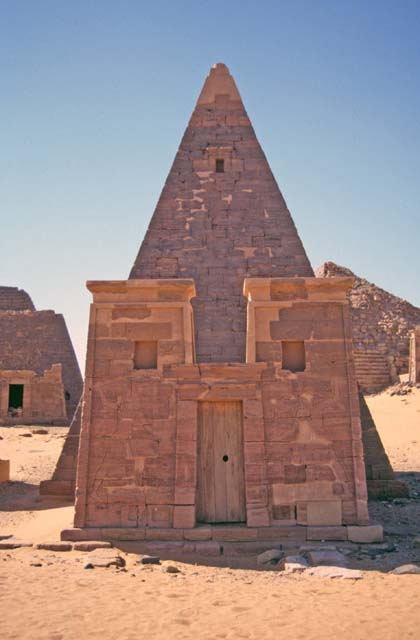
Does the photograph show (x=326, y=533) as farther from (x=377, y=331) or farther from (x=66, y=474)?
(x=377, y=331)

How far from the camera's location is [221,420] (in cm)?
858

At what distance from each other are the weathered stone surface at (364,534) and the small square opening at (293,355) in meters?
2.31

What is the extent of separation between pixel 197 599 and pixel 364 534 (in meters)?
3.07

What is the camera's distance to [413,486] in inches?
502

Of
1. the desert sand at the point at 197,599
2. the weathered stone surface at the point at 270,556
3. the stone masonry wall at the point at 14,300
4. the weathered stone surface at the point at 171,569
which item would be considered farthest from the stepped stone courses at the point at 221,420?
the stone masonry wall at the point at 14,300

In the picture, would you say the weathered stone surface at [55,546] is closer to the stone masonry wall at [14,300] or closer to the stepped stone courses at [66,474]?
the stepped stone courses at [66,474]

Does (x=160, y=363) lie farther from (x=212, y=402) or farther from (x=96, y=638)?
(x=96, y=638)

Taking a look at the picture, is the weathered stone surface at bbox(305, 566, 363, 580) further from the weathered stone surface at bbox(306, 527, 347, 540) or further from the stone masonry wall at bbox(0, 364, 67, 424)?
the stone masonry wall at bbox(0, 364, 67, 424)

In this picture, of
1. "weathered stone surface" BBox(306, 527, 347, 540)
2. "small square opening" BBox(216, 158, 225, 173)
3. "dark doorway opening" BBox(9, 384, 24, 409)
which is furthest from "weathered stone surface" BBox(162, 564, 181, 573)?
"dark doorway opening" BBox(9, 384, 24, 409)

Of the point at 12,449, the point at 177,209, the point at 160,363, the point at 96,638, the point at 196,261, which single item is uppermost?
the point at 177,209

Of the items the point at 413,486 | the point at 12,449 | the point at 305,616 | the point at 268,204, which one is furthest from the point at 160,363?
the point at 12,449

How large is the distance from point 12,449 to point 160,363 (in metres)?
13.5

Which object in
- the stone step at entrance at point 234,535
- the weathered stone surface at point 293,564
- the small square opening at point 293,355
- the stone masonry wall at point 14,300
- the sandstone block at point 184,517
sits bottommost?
the weathered stone surface at point 293,564

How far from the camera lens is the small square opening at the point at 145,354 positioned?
8.65 metres
